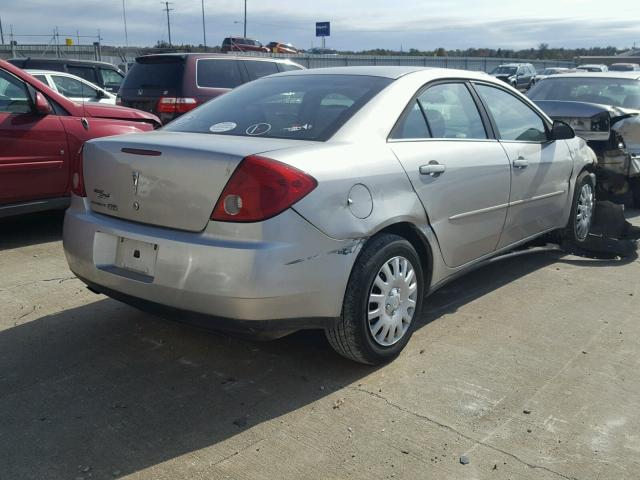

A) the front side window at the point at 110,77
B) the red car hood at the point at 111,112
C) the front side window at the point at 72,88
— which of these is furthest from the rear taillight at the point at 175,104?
the front side window at the point at 110,77

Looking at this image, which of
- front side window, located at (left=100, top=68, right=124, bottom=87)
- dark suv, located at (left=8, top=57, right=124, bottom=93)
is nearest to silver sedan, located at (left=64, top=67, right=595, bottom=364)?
dark suv, located at (left=8, top=57, right=124, bottom=93)

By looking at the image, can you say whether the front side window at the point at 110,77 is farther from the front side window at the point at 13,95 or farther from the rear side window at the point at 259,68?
the front side window at the point at 13,95

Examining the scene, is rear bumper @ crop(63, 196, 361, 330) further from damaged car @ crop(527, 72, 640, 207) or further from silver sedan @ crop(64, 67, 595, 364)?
damaged car @ crop(527, 72, 640, 207)

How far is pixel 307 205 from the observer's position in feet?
9.84

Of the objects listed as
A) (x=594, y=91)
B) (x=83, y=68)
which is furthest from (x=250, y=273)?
(x=83, y=68)

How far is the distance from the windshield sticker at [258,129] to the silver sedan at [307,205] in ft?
0.05

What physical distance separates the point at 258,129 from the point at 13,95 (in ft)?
10.9

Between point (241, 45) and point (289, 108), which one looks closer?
point (289, 108)

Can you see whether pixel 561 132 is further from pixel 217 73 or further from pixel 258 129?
pixel 217 73

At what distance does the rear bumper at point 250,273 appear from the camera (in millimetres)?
2918

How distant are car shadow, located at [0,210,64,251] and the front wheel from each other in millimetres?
4706

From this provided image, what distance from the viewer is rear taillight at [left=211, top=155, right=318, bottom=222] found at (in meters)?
2.94

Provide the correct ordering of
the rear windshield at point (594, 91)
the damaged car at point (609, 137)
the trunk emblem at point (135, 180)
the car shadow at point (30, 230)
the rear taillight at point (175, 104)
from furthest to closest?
the rear taillight at point (175, 104)
the rear windshield at point (594, 91)
the damaged car at point (609, 137)
the car shadow at point (30, 230)
the trunk emblem at point (135, 180)

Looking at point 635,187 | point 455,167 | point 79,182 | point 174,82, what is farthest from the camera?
point 174,82
